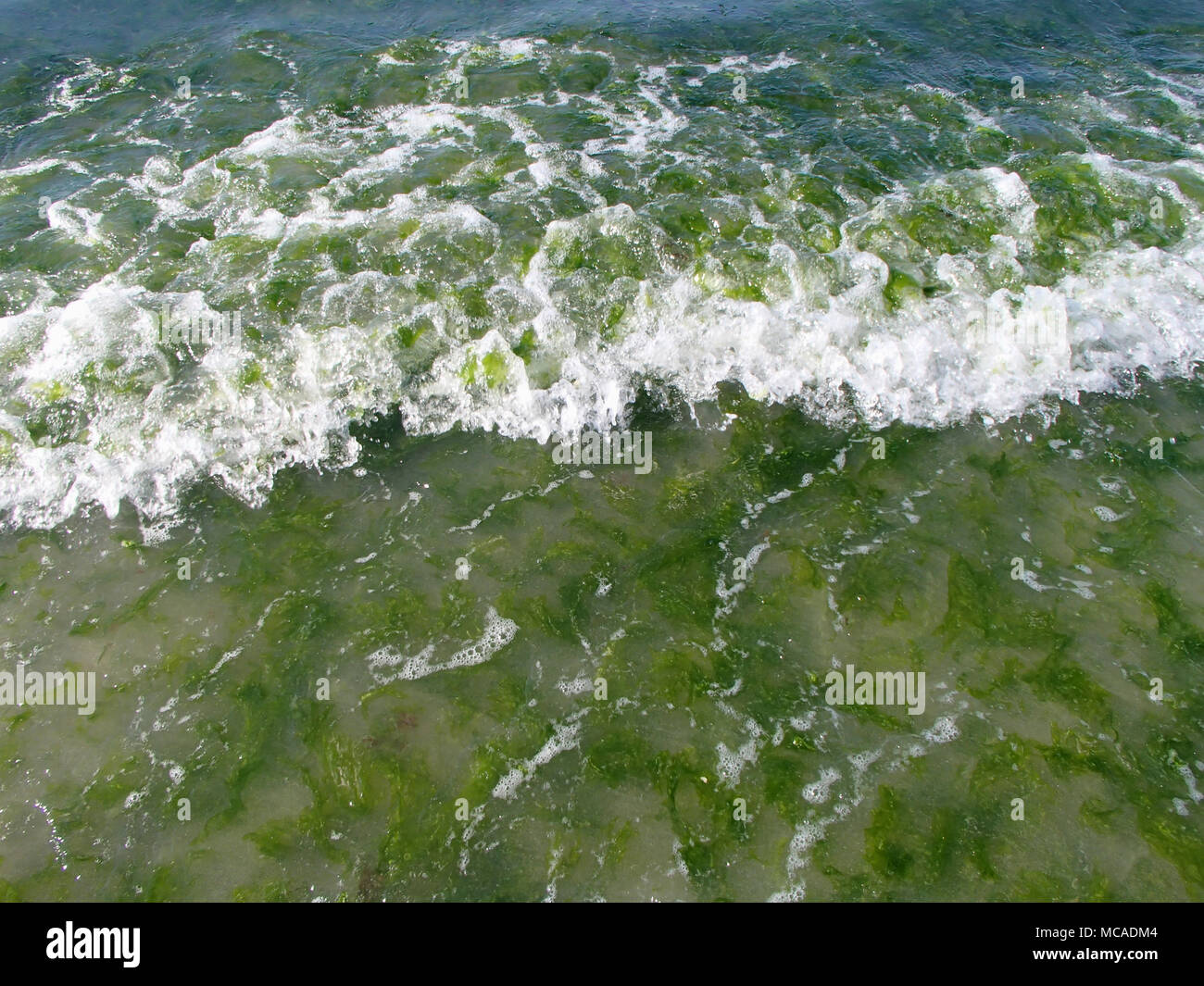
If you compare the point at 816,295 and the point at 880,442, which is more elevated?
the point at 816,295
